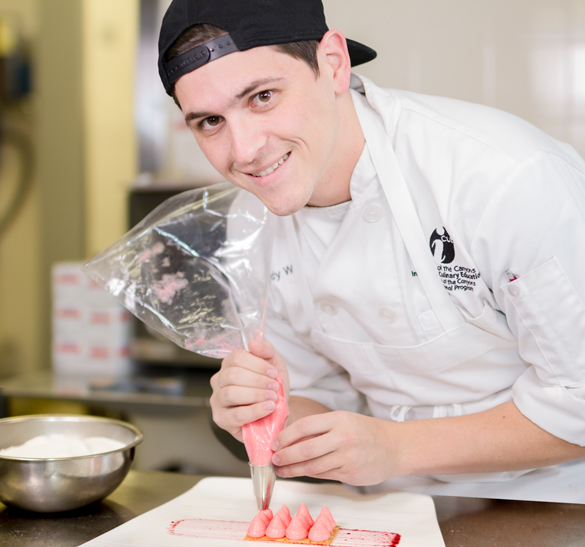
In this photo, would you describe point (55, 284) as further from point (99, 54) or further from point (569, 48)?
point (569, 48)

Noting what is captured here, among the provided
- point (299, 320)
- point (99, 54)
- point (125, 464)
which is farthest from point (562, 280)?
point (99, 54)

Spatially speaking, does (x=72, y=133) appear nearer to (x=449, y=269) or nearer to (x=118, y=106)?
(x=118, y=106)

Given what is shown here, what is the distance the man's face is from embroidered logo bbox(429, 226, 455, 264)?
20cm

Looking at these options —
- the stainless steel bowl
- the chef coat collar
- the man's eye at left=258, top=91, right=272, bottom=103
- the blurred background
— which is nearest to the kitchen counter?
the stainless steel bowl

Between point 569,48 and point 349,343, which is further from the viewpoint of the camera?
point 569,48

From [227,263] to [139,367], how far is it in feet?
4.19

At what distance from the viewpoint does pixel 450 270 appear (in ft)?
3.15

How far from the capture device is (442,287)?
38.3 inches

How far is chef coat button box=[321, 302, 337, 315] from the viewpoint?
42.7 inches

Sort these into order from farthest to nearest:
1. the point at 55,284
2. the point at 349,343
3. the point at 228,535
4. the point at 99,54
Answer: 1. the point at 99,54
2. the point at 55,284
3. the point at 349,343
4. the point at 228,535

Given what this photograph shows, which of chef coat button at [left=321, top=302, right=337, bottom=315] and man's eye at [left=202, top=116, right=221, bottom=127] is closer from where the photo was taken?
man's eye at [left=202, top=116, right=221, bottom=127]

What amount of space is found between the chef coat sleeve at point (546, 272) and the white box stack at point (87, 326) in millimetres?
1561

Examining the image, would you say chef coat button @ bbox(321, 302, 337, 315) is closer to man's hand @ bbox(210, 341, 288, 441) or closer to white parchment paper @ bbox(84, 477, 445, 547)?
man's hand @ bbox(210, 341, 288, 441)

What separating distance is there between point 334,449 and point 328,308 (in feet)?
0.87
